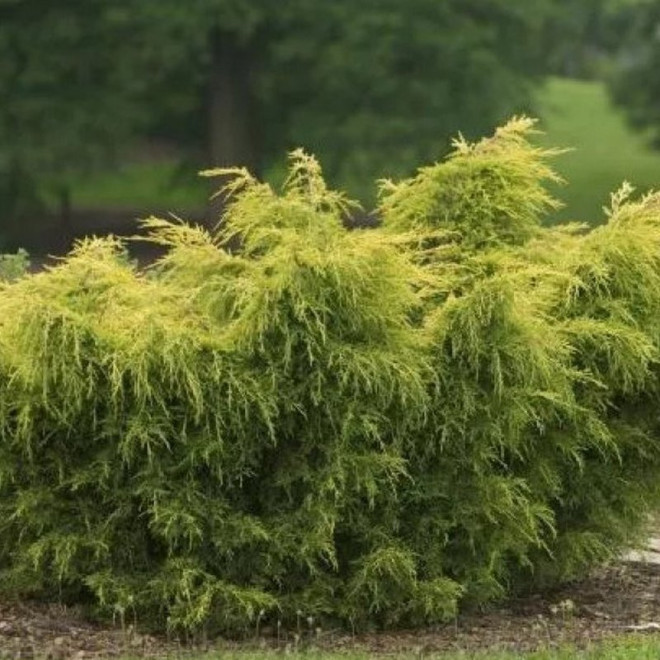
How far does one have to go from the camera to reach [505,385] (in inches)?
257

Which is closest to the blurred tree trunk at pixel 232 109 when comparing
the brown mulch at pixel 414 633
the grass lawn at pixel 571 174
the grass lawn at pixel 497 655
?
the grass lawn at pixel 571 174

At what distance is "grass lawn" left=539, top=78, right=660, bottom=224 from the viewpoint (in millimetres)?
32606

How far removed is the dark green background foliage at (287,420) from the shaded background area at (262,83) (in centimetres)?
1880

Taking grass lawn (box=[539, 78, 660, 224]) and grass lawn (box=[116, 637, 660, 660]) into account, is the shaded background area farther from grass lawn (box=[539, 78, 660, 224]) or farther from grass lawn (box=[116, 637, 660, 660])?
grass lawn (box=[116, 637, 660, 660])

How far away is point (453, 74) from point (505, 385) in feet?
66.7

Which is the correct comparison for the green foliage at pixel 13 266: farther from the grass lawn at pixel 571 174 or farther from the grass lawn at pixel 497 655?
the grass lawn at pixel 571 174

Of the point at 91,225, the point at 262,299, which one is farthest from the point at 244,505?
the point at 91,225

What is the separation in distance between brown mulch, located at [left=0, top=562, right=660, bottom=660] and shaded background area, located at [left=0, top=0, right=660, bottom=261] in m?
18.7

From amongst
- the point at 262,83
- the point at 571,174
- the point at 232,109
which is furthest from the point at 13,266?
the point at 571,174

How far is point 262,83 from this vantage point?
27.7 metres

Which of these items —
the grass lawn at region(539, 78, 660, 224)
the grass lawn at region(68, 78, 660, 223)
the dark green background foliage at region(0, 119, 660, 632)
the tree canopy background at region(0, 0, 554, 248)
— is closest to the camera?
the dark green background foliage at region(0, 119, 660, 632)

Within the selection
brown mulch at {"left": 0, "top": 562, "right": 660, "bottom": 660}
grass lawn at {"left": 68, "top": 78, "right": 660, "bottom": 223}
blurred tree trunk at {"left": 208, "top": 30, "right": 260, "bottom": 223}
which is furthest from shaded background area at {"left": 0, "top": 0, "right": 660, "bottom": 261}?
brown mulch at {"left": 0, "top": 562, "right": 660, "bottom": 660}

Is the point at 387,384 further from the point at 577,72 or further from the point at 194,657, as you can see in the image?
the point at 577,72

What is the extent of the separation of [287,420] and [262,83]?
21922mm
